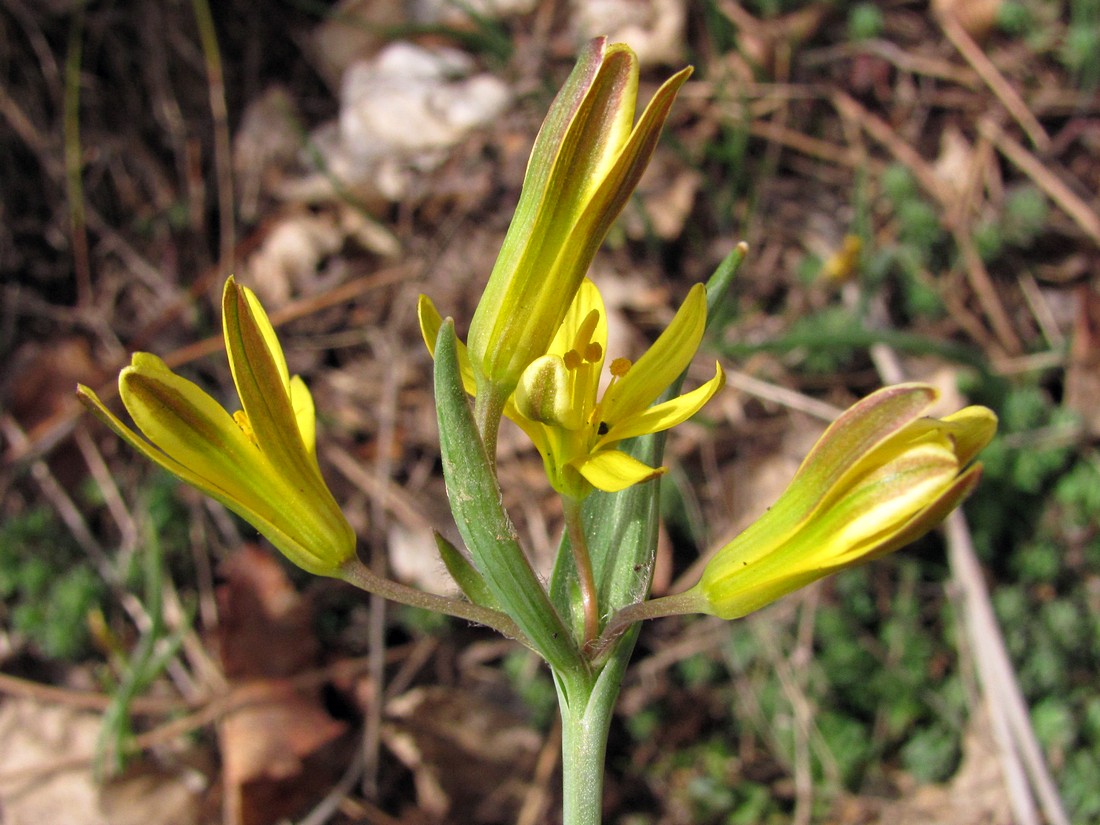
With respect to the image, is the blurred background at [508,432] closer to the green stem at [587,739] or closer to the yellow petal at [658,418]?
the yellow petal at [658,418]

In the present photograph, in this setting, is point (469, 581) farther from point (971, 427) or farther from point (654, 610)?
point (971, 427)

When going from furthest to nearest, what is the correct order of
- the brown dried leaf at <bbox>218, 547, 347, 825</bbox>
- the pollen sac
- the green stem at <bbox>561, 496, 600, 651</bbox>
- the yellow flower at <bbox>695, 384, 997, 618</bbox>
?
the brown dried leaf at <bbox>218, 547, 347, 825</bbox>
the green stem at <bbox>561, 496, 600, 651</bbox>
the pollen sac
the yellow flower at <bbox>695, 384, 997, 618</bbox>

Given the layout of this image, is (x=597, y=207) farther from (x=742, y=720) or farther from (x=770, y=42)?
(x=770, y=42)

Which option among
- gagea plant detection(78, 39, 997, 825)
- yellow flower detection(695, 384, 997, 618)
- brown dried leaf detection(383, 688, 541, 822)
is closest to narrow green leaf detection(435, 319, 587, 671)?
gagea plant detection(78, 39, 997, 825)

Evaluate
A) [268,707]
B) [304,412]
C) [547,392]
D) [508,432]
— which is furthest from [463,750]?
[547,392]

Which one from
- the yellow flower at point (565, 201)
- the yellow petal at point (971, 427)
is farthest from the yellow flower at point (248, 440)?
the yellow petal at point (971, 427)

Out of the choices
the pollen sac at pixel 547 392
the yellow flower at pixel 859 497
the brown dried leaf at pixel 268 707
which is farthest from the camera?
the brown dried leaf at pixel 268 707

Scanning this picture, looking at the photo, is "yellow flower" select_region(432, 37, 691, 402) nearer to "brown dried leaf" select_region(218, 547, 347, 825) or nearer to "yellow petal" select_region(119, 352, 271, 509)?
"yellow petal" select_region(119, 352, 271, 509)

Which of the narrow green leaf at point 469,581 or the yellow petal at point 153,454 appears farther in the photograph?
the narrow green leaf at point 469,581
